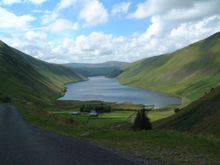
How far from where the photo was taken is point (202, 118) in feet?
315

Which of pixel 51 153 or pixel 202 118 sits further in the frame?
pixel 202 118

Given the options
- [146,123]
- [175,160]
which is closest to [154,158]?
[175,160]

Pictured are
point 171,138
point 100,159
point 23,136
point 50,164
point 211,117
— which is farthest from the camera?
point 211,117

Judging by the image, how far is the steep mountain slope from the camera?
8131 cm

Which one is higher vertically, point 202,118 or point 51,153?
point 202,118

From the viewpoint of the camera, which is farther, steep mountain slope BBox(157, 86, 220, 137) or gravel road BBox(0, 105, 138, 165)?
steep mountain slope BBox(157, 86, 220, 137)

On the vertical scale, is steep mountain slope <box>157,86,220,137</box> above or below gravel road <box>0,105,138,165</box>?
above

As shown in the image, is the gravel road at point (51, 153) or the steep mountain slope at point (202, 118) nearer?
the gravel road at point (51, 153)

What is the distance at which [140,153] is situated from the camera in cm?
2472

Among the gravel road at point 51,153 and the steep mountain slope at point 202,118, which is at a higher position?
the steep mountain slope at point 202,118

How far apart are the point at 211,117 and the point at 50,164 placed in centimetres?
7383

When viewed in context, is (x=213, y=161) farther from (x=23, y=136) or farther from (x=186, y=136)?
(x=23, y=136)

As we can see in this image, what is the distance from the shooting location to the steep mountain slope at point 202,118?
81312 mm

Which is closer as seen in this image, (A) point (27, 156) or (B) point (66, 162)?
(B) point (66, 162)
